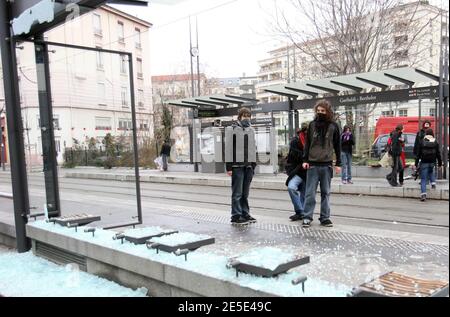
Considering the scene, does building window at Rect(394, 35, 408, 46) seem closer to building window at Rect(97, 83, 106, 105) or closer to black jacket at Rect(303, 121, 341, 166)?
black jacket at Rect(303, 121, 341, 166)

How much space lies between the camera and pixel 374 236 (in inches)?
227

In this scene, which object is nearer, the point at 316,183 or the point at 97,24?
the point at 316,183

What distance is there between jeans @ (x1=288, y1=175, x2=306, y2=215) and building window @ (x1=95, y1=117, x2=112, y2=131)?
10.3 feet

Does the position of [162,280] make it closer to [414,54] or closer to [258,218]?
[258,218]

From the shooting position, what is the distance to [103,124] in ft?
24.2

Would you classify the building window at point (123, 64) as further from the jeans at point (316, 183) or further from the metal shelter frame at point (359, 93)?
the metal shelter frame at point (359, 93)

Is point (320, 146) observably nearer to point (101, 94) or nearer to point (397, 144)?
point (101, 94)

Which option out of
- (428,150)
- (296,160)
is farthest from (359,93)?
(296,160)

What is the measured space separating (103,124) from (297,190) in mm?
3465
